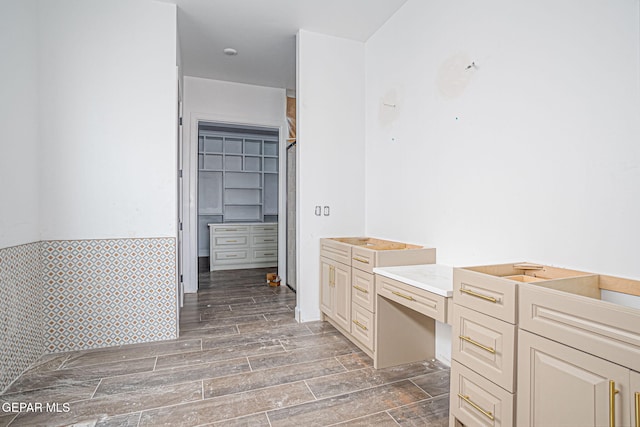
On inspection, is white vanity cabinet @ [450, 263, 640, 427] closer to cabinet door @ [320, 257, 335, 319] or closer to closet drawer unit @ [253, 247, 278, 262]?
cabinet door @ [320, 257, 335, 319]

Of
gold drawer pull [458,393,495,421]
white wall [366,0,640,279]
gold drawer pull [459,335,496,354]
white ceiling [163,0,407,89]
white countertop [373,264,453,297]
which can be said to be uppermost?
white ceiling [163,0,407,89]

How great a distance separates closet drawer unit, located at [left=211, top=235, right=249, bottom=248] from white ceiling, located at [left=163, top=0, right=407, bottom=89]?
2846 mm

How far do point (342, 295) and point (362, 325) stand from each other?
16.0 inches

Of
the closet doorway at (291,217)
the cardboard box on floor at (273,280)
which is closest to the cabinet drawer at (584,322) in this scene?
the closet doorway at (291,217)

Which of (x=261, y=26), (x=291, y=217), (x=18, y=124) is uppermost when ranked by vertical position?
(x=261, y=26)

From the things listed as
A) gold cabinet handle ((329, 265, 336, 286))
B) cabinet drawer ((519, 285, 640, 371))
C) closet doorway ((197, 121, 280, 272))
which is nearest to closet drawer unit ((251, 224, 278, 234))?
closet doorway ((197, 121, 280, 272))

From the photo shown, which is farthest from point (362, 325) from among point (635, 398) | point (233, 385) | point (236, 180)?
point (236, 180)

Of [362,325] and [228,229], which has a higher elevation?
[228,229]

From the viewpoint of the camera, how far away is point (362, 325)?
2562mm

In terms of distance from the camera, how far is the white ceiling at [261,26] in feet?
9.75

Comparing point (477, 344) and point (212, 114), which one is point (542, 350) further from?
point (212, 114)

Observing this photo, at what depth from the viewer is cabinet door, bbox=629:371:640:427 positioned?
0.99 m

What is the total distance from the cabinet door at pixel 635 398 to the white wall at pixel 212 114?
428cm

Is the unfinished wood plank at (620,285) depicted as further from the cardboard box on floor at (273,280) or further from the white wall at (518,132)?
the cardboard box on floor at (273,280)
